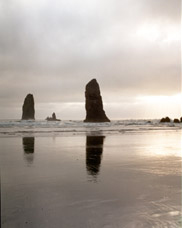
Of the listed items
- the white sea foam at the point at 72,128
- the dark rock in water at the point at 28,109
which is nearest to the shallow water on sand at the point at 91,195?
the white sea foam at the point at 72,128

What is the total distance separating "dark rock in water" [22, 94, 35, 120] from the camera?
147m

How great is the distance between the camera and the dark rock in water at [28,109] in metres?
147

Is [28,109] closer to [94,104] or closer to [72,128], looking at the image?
[94,104]

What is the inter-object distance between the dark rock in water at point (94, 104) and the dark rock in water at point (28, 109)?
67202mm

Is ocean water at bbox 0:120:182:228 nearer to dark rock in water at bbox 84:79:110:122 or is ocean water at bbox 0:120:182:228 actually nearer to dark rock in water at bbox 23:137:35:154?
dark rock in water at bbox 23:137:35:154

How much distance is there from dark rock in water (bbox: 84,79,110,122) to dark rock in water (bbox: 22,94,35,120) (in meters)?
67.2

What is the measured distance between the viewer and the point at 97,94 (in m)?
89.8

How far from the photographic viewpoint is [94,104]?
88125 mm

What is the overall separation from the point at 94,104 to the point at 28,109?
7137 centimetres

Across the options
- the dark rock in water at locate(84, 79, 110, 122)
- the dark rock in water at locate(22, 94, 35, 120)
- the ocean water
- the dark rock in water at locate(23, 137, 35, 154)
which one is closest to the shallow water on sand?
the ocean water

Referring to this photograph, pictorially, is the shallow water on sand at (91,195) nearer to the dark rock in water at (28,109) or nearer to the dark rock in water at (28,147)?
the dark rock in water at (28,147)

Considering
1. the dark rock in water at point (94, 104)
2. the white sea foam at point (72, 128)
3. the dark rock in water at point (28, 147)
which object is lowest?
the dark rock in water at point (28, 147)

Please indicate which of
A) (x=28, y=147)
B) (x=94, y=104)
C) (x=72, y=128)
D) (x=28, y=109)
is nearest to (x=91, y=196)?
(x=28, y=147)

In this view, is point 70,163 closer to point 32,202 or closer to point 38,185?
point 38,185
